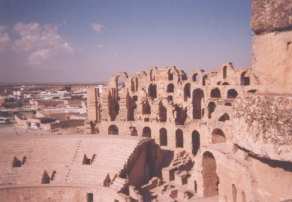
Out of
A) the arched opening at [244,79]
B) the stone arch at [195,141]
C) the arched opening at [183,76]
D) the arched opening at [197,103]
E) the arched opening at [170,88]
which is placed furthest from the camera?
the arched opening at [170,88]

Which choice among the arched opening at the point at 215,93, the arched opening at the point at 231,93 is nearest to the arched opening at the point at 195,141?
the arched opening at the point at 215,93

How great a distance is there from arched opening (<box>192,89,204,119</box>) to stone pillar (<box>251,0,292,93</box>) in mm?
27278

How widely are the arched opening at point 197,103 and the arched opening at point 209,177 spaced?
11.1m

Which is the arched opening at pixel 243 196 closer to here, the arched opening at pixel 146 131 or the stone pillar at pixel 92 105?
the arched opening at pixel 146 131

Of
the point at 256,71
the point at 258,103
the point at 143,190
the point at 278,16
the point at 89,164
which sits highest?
the point at 278,16

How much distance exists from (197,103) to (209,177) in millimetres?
12591

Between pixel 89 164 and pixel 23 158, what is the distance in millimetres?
4956

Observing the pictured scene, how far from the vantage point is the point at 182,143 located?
30.1 metres

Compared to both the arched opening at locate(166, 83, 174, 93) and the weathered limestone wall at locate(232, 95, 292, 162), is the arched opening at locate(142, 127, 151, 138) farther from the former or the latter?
the weathered limestone wall at locate(232, 95, 292, 162)

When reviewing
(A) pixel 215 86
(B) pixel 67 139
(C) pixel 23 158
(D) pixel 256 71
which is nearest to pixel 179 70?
(A) pixel 215 86

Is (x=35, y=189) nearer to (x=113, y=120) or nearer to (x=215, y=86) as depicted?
(x=113, y=120)

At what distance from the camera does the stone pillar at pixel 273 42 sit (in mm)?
4402

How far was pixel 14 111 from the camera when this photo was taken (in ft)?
192

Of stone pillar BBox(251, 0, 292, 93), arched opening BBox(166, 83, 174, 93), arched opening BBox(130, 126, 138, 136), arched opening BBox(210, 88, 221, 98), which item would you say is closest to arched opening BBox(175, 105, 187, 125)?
arched opening BBox(210, 88, 221, 98)
